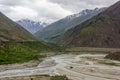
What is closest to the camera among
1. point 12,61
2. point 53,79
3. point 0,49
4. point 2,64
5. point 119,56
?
point 53,79

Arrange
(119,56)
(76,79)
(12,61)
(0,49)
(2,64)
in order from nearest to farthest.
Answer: (76,79) → (2,64) → (12,61) → (119,56) → (0,49)

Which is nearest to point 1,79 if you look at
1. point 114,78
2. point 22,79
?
point 22,79

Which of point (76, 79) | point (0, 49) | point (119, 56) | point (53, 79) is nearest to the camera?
point (53, 79)

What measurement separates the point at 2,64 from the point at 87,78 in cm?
6097

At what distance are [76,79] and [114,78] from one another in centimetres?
1317

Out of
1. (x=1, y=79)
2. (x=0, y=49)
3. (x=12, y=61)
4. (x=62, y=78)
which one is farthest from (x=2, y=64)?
(x=62, y=78)

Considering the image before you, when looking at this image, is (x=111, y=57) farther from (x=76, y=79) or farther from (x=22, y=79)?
(x=22, y=79)

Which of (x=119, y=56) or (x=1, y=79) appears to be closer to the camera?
(x=1, y=79)

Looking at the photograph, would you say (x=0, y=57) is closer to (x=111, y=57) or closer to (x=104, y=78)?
(x=111, y=57)

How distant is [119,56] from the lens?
17538cm

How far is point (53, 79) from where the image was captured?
8619 cm

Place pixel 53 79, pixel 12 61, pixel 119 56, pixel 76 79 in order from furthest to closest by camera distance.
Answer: pixel 119 56
pixel 12 61
pixel 76 79
pixel 53 79

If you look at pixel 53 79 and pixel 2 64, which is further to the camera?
pixel 2 64

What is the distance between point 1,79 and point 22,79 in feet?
22.6
